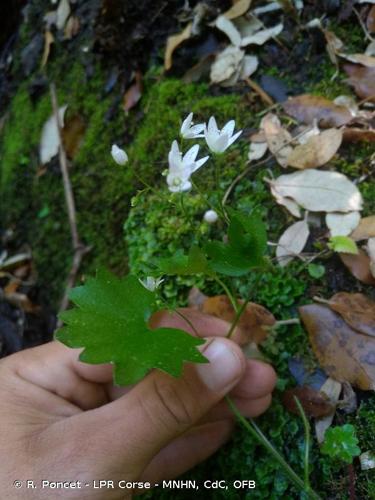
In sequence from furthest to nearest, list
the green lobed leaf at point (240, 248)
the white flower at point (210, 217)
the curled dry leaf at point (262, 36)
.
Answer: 1. the curled dry leaf at point (262, 36)
2. the white flower at point (210, 217)
3. the green lobed leaf at point (240, 248)

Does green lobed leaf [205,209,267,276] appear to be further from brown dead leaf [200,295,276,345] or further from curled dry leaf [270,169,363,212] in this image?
curled dry leaf [270,169,363,212]

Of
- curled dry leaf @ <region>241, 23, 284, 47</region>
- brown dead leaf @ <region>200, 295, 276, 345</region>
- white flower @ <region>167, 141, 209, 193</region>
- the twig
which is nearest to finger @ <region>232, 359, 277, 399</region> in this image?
brown dead leaf @ <region>200, 295, 276, 345</region>

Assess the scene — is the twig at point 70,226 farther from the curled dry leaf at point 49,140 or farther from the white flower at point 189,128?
the white flower at point 189,128

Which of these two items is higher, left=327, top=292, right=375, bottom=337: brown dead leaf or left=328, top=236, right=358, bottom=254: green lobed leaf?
left=328, top=236, right=358, bottom=254: green lobed leaf

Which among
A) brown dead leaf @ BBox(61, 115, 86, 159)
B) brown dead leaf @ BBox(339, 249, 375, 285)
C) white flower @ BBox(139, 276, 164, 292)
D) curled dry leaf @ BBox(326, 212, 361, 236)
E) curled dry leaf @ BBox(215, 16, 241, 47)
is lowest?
brown dead leaf @ BBox(339, 249, 375, 285)

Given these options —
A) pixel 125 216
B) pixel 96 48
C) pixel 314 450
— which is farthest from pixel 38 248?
pixel 314 450

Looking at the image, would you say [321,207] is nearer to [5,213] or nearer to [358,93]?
[358,93]

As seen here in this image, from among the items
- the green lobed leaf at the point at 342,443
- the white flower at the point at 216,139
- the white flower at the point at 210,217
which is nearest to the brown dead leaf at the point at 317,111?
the white flower at the point at 210,217
